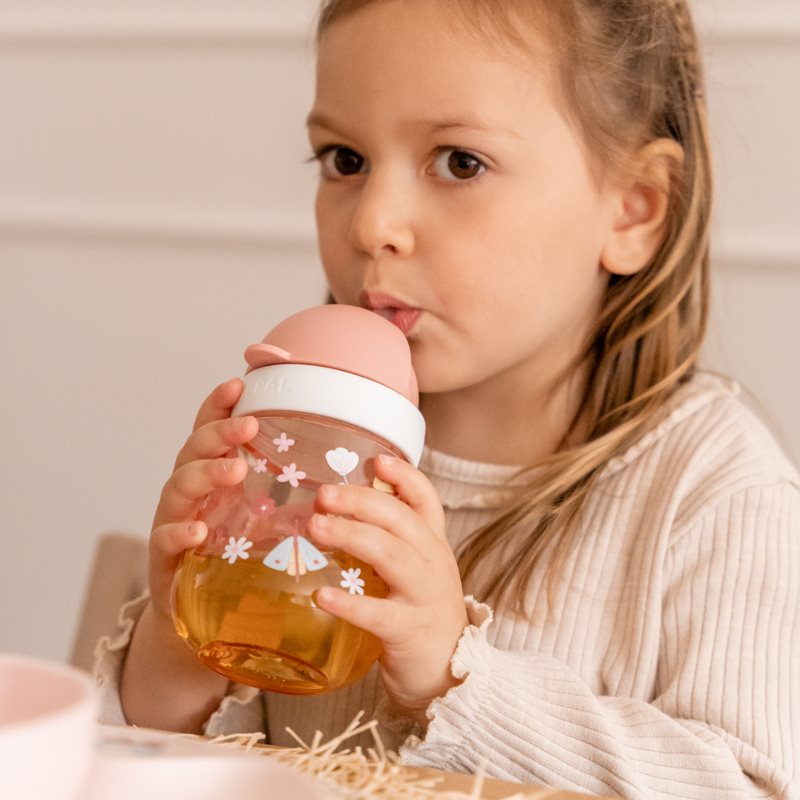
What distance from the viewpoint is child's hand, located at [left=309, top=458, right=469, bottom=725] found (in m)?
0.65

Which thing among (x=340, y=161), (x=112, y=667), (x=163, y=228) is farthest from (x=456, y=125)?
(x=163, y=228)

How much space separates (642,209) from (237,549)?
1.91ft

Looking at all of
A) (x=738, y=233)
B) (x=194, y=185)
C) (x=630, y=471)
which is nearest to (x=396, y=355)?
(x=630, y=471)

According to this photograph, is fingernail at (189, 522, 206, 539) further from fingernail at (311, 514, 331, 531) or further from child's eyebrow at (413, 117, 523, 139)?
child's eyebrow at (413, 117, 523, 139)

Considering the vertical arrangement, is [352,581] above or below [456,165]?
below

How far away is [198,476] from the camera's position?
0.71m

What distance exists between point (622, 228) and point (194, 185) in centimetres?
79

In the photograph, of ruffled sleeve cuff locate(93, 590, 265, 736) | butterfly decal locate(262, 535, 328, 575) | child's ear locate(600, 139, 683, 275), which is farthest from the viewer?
child's ear locate(600, 139, 683, 275)

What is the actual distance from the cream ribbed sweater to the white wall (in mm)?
682

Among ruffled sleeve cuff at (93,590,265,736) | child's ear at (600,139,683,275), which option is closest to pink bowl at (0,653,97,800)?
ruffled sleeve cuff at (93,590,265,736)

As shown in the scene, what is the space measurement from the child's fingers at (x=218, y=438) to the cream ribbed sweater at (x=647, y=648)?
7.6 inches

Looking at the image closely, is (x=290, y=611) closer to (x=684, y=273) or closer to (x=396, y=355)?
(x=396, y=355)

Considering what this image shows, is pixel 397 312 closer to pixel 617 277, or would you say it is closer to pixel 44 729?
pixel 617 277

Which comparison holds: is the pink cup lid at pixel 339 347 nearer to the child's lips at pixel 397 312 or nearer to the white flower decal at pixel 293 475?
the white flower decal at pixel 293 475
